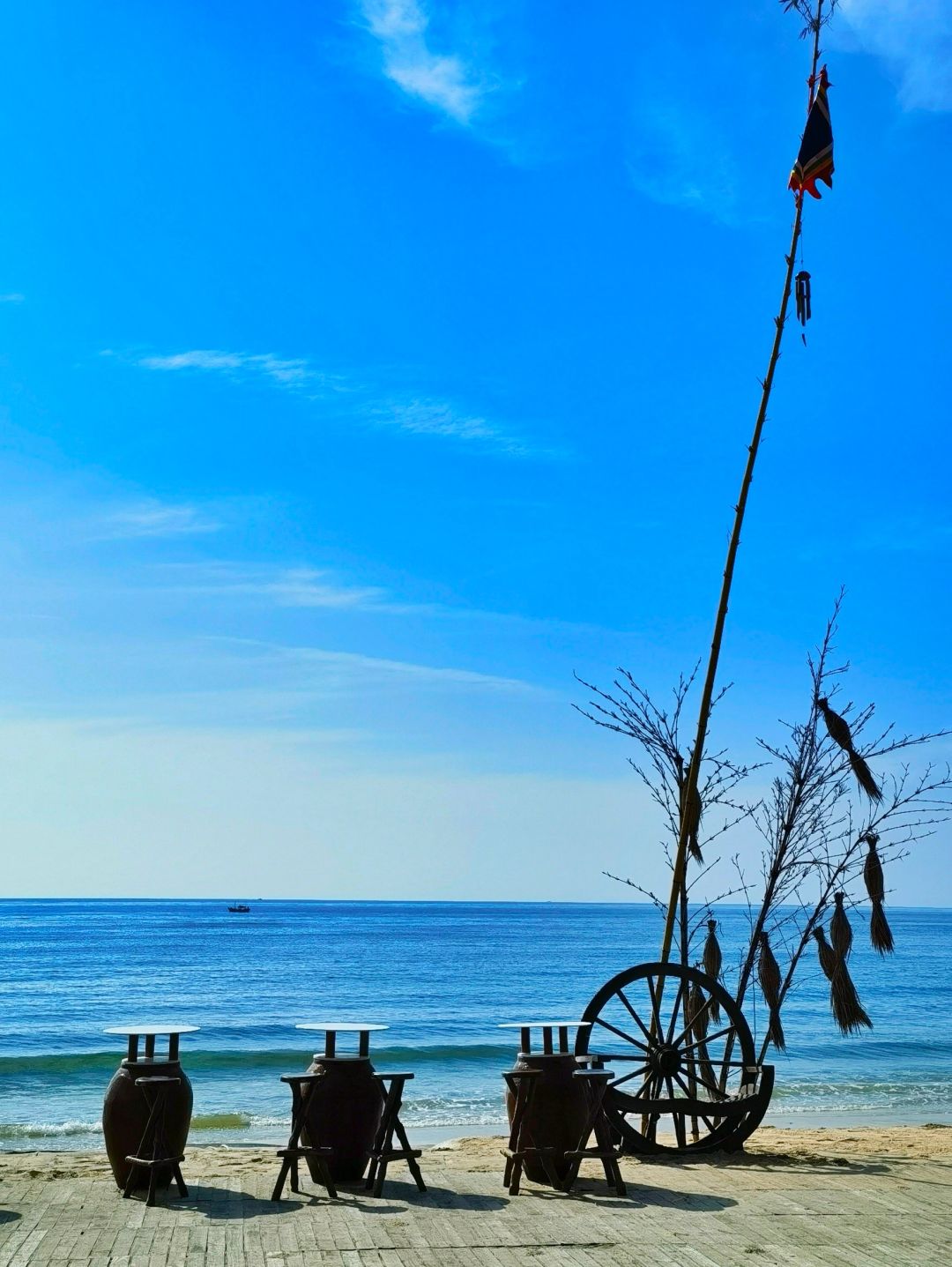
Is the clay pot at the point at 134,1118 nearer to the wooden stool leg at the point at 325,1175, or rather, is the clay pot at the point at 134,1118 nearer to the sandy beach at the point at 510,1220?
the sandy beach at the point at 510,1220

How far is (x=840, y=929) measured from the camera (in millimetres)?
10680

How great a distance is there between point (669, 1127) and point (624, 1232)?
9.46 meters

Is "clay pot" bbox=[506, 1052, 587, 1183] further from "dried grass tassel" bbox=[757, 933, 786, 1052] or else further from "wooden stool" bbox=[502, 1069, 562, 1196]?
"dried grass tassel" bbox=[757, 933, 786, 1052]

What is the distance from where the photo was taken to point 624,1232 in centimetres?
691

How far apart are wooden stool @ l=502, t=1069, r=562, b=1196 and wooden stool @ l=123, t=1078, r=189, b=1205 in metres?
2.11

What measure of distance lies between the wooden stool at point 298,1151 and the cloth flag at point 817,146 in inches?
326

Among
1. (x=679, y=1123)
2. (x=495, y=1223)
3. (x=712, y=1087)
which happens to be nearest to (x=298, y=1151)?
(x=495, y=1223)

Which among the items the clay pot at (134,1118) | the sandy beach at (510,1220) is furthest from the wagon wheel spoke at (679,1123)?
the clay pot at (134,1118)

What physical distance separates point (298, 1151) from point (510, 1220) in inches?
56.3

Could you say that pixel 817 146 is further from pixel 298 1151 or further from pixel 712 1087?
pixel 298 1151

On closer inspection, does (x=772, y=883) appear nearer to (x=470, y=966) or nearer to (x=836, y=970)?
(x=836, y=970)

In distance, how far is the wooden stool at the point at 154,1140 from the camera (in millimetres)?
7520

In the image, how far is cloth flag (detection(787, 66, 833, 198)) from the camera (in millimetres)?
10594

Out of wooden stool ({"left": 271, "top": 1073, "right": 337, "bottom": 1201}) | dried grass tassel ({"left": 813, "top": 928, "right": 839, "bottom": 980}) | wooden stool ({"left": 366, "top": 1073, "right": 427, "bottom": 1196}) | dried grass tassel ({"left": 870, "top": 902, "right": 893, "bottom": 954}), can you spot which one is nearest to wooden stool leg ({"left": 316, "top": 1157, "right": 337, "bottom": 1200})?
wooden stool ({"left": 271, "top": 1073, "right": 337, "bottom": 1201})
